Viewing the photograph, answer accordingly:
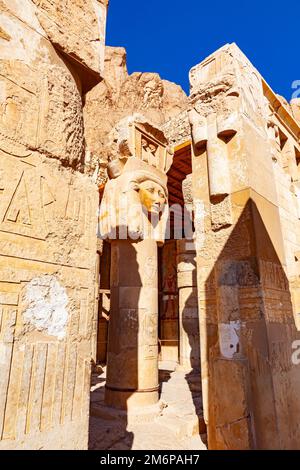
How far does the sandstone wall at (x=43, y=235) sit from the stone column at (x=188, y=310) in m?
7.80

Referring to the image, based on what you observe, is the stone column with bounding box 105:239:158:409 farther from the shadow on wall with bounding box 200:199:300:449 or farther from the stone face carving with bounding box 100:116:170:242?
the shadow on wall with bounding box 200:199:300:449

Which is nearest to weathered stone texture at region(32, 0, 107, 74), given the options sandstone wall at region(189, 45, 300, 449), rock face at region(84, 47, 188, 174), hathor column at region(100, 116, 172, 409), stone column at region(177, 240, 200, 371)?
sandstone wall at region(189, 45, 300, 449)

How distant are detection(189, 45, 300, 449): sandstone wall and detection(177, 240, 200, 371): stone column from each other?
18.4 feet

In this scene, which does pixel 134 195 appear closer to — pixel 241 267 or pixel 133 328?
pixel 133 328

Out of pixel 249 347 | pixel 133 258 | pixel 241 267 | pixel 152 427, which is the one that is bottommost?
pixel 152 427

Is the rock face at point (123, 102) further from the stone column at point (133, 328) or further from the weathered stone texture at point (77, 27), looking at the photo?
the weathered stone texture at point (77, 27)

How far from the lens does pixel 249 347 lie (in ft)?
9.23

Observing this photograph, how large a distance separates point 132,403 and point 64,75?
4.35 metres

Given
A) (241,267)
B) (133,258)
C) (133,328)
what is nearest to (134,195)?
(133,258)

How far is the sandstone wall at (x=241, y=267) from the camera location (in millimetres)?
2740

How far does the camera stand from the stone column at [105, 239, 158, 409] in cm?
471

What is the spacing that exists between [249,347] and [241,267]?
2.36ft

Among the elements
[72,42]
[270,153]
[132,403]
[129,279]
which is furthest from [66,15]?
[132,403]
